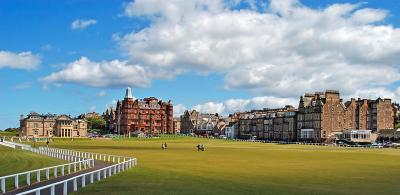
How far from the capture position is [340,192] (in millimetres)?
27484

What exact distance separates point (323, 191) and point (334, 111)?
5417 inches

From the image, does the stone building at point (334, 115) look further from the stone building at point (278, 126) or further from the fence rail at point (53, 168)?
the fence rail at point (53, 168)

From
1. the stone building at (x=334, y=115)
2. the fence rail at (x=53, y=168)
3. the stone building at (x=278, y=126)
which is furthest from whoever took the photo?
the stone building at (x=278, y=126)

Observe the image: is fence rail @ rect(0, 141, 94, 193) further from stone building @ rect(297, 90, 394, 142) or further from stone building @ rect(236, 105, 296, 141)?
stone building @ rect(236, 105, 296, 141)

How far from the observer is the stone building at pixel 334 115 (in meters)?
160

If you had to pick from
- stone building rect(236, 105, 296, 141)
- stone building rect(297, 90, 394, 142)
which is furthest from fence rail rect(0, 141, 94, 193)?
stone building rect(236, 105, 296, 141)

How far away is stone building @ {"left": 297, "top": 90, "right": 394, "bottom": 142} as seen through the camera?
159625 mm

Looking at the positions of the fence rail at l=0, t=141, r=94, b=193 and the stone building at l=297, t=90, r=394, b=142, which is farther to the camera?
the stone building at l=297, t=90, r=394, b=142

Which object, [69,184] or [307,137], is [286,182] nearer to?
[69,184]

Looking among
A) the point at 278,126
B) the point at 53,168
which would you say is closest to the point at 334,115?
the point at 278,126

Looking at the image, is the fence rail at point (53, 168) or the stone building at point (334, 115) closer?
the fence rail at point (53, 168)

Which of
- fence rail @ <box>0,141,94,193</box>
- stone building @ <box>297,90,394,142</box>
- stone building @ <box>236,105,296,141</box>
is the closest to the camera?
fence rail @ <box>0,141,94,193</box>

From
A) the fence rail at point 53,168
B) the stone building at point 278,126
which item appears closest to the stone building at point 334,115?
the stone building at point 278,126

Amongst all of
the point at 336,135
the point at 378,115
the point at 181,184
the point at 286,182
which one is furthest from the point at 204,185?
the point at 378,115
